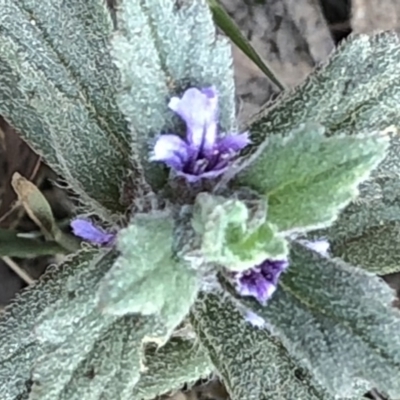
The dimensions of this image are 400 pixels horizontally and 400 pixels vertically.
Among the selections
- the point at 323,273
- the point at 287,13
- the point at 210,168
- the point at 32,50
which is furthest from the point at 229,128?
the point at 287,13

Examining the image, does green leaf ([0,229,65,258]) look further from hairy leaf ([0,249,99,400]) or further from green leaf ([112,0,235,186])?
green leaf ([112,0,235,186])

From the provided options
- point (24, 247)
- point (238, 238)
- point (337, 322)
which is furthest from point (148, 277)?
point (24, 247)

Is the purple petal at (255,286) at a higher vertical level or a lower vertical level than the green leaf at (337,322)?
higher

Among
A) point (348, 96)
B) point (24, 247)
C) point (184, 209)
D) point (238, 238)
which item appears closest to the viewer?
point (238, 238)

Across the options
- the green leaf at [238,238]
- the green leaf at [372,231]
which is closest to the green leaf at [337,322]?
the green leaf at [238,238]

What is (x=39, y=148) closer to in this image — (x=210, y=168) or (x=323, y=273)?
(x=210, y=168)

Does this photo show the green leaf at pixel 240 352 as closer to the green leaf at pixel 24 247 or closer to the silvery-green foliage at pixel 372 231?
the silvery-green foliage at pixel 372 231

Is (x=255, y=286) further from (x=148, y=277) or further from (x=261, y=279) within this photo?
(x=148, y=277)
